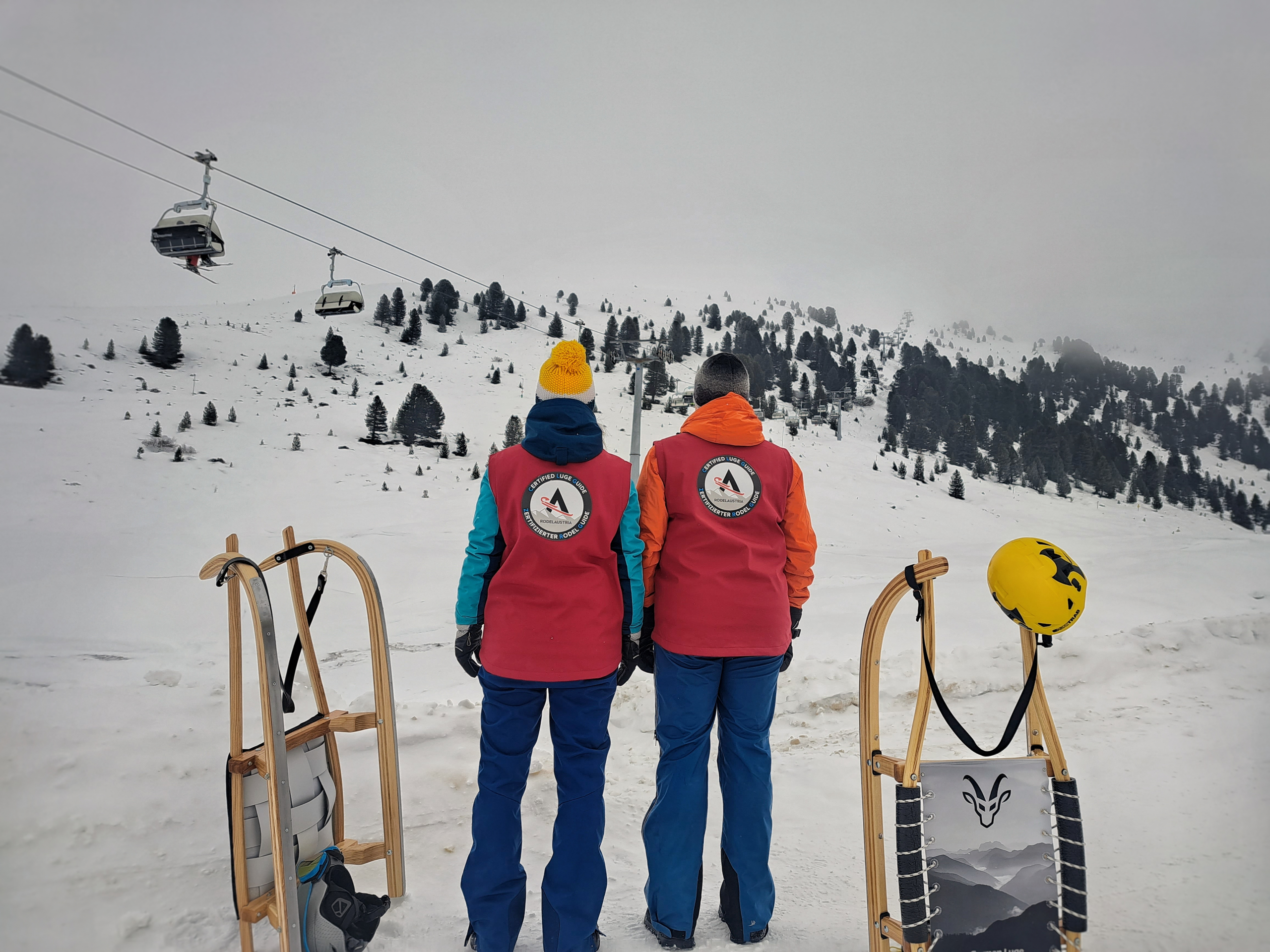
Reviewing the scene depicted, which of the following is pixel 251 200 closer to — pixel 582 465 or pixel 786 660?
pixel 582 465

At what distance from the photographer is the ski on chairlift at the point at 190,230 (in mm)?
3994

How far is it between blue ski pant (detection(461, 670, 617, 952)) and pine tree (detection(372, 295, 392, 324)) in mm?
7622

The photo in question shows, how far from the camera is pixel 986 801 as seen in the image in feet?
4.95

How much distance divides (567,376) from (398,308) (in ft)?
24.1

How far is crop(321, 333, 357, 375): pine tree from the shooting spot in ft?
24.5

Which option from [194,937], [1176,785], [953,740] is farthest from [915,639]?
[194,937]

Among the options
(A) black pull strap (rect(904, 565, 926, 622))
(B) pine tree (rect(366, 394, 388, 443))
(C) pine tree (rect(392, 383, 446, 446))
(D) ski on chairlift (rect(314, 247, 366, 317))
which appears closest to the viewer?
(A) black pull strap (rect(904, 565, 926, 622))

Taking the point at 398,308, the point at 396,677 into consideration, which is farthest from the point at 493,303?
the point at 396,677

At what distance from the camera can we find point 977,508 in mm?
10180

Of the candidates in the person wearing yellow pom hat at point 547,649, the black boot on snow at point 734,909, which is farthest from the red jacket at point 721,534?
the black boot on snow at point 734,909

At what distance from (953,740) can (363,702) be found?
3387 mm

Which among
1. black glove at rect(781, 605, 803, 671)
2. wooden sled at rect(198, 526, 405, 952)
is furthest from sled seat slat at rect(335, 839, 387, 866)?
black glove at rect(781, 605, 803, 671)

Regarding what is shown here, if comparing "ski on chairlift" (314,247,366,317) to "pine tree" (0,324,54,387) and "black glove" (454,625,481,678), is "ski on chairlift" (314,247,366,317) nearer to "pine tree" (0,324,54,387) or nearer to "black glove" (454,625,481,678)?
"pine tree" (0,324,54,387)

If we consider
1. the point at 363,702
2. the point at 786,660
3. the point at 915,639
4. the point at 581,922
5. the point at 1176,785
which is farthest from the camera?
the point at 915,639
